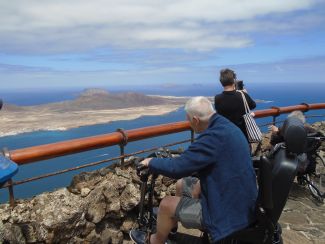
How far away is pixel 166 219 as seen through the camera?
314 centimetres

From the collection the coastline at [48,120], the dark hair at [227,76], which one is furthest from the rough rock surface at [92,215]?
the coastline at [48,120]

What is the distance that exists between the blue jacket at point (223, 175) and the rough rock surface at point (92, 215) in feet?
5.65

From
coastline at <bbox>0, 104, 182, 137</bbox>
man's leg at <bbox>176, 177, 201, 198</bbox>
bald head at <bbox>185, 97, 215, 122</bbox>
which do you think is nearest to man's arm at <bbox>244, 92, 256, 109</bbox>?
man's leg at <bbox>176, 177, 201, 198</bbox>

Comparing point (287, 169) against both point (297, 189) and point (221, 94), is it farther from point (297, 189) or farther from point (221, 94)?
point (297, 189)

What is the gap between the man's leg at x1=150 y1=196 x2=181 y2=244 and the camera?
10.2 ft

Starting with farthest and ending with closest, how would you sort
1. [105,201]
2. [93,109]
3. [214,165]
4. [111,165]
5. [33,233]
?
1. [93,109]
2. [111,165]
3. [105,201]
4. [33,233]
5. [214,165]

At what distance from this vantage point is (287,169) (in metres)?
2.80

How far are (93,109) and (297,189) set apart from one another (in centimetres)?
13742

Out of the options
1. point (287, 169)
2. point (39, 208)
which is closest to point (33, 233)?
point (39, 208)

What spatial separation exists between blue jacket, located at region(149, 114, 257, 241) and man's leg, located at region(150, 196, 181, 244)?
1.23 ft

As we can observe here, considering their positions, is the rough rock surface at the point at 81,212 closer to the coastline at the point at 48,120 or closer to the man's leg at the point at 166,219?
the man's leg at the point at 166,219

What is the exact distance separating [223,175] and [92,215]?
78.5 inches

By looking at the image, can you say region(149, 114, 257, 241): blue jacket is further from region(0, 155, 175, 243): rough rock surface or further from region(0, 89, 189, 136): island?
region(0, 89, 189, 136): island

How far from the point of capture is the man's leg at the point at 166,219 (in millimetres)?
3102
